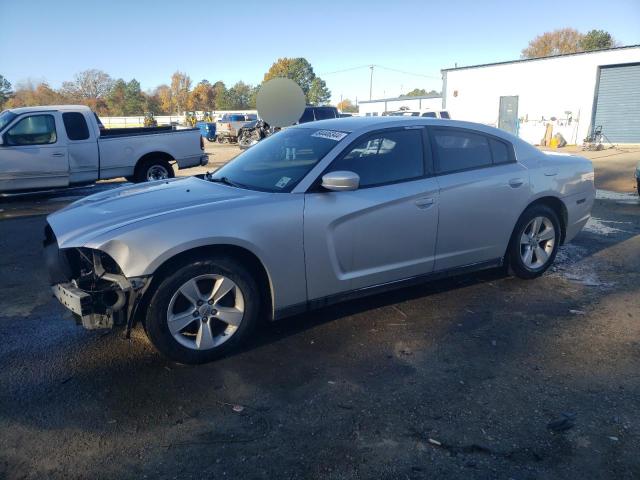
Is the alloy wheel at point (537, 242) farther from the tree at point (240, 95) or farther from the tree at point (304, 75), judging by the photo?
the tree at point (240, 95)

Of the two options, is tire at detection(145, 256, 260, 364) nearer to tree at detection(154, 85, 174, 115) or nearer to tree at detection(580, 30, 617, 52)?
tree at detection(580, 30, 617, 52)

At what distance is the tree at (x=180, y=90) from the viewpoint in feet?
273

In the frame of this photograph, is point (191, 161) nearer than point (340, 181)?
No

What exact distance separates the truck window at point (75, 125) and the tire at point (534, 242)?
29.0 ft

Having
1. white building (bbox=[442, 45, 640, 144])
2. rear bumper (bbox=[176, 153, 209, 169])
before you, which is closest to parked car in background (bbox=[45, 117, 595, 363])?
rear bumper (bbox=[176, 153, 209, 169])

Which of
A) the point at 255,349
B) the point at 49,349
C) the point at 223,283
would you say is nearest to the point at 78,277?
the point at 49,349

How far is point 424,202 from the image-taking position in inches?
164

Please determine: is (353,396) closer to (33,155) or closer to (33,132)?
(33,155)

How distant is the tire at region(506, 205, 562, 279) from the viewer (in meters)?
4.96

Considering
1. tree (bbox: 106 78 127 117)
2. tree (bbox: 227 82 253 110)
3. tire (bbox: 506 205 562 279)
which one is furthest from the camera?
tree (bbox: 227 82 253 110)

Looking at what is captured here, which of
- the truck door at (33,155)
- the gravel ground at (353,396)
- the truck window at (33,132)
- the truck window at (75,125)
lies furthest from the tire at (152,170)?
the gravel ground at (353,396)

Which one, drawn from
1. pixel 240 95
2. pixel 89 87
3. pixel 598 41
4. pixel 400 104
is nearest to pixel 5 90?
→ pixel 89 87

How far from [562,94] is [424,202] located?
2651 centimetres

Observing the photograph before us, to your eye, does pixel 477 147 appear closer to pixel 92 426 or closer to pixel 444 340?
pixel 444 340
